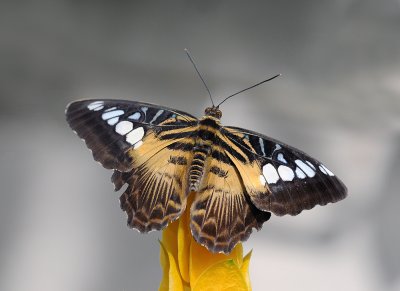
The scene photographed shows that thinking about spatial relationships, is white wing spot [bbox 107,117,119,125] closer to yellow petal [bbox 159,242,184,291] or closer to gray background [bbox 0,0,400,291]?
yellow petal [bbox 159,242,184,291]

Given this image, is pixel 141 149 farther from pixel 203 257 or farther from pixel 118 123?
pixel 203 257

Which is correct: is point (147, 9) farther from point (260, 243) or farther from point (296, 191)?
point (296, 191)

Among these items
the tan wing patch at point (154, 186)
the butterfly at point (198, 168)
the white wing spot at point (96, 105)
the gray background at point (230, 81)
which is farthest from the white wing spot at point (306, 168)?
the gray background at point (230, 81)

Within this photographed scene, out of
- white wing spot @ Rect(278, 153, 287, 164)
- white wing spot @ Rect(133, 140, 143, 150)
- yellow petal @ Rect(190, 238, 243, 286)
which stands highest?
white wing spot @ Rect(133, 140, 143, 150)

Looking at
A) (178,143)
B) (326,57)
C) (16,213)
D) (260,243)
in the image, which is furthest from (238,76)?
(178,143)

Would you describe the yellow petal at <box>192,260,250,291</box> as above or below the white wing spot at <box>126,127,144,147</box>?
below

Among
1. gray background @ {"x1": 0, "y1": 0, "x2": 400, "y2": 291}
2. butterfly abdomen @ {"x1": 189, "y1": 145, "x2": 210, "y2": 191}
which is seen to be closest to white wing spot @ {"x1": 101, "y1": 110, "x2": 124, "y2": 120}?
butterfly abdomen @ {"x1": 189, "y1": 145, "x2": 210, "y2": 191}
